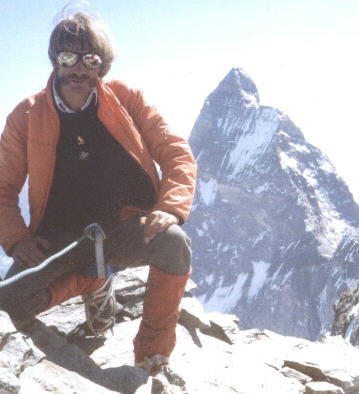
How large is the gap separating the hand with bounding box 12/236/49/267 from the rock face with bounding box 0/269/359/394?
2.45 feet

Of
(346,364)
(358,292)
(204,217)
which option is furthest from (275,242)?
(346,364)

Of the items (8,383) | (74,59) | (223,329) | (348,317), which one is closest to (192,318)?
(223,329)

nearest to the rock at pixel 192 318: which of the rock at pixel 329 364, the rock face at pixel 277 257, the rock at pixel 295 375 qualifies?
the rock at pixel 329 364

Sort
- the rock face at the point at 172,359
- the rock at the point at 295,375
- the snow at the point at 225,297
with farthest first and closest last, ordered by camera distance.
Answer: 1. the snow at the point at 225,297
2. the rock at the point at 295,375
3. the rock face at the point at 172,359

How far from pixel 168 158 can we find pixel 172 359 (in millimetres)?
2655

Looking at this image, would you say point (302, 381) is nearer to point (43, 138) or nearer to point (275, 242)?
point (43, 138)

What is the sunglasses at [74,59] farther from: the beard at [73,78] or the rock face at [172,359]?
the rock face at [172,359]

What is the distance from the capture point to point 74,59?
5180 mm

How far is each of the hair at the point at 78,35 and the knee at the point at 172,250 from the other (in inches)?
94.2

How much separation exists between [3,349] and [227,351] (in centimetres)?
471

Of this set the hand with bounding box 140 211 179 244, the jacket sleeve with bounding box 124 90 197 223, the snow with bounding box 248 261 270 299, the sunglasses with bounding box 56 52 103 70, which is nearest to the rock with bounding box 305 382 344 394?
the jacket sleeve with bounding box 124 90 197 223

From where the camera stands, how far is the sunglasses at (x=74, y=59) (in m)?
5.17

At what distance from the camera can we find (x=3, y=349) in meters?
3.61

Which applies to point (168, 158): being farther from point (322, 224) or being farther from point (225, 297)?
point (322, 224)
